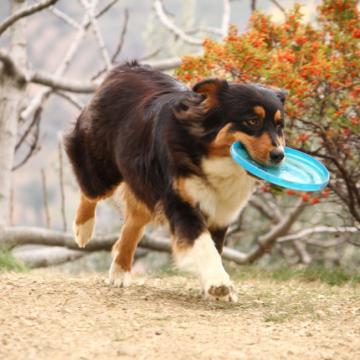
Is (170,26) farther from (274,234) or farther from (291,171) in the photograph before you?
(291,171)

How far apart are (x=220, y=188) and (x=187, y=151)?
361 millimetres

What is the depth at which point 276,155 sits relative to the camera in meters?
5.30

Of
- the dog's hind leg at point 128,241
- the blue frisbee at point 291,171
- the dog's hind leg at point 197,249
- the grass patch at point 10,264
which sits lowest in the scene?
the grass patch at point 10,264

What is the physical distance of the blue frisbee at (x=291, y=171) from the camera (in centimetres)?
531

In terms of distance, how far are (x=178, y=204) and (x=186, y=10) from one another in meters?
17.3

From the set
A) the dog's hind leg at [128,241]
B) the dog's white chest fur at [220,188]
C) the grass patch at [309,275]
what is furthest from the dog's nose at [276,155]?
the grass patch at [309,275]

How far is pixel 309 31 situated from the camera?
8.05m

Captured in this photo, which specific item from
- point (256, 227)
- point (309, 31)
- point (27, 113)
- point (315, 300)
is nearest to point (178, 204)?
point (315, 300)

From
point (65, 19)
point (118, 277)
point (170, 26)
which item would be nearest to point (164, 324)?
point (118, 277)

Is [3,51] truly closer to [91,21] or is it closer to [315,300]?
[91,21]

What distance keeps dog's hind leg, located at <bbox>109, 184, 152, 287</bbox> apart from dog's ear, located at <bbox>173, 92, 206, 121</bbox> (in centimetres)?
114

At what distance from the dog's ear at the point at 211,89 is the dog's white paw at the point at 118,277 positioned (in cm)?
177

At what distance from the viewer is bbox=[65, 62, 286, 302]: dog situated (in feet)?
18.1

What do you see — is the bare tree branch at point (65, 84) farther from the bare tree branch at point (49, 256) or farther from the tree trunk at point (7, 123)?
the bare tree branch at point (49, 256)
